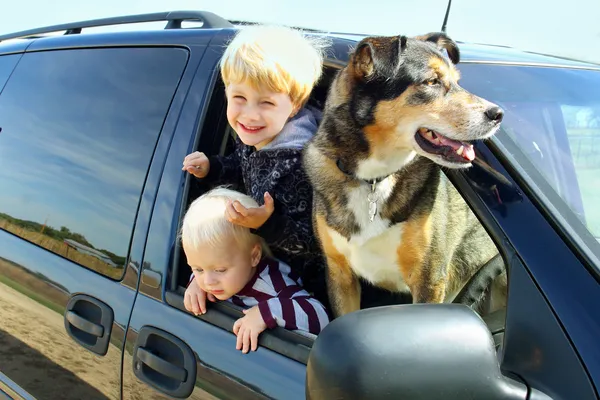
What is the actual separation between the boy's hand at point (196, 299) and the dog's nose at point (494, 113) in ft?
3.20

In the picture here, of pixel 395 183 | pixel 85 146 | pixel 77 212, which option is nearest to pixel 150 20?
pixel 85 146

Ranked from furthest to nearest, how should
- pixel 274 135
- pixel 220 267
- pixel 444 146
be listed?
pixel 274 135, pixel 220 267, pixel 444 146

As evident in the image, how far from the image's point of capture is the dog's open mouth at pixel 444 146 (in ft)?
5.22

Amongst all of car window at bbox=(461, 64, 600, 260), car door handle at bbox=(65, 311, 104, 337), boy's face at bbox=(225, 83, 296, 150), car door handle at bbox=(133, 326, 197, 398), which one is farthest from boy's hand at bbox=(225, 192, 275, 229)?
car window at bbox=(461, 64, 600, 260)

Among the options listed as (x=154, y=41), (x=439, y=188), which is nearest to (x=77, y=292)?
(x=154, y=41)

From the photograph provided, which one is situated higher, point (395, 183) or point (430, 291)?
point (395, 183)

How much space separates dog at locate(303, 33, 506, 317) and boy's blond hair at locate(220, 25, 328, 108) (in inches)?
4.7

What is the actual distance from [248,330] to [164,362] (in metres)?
0.34

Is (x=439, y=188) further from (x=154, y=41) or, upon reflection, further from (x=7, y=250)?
(x=7, y=250)

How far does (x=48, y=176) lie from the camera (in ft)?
8.60

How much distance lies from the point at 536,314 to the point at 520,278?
0.08m

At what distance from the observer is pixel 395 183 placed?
6.74ft

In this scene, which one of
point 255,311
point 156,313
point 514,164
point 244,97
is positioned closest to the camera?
point 514,164

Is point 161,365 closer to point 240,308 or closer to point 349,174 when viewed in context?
point 240,308
